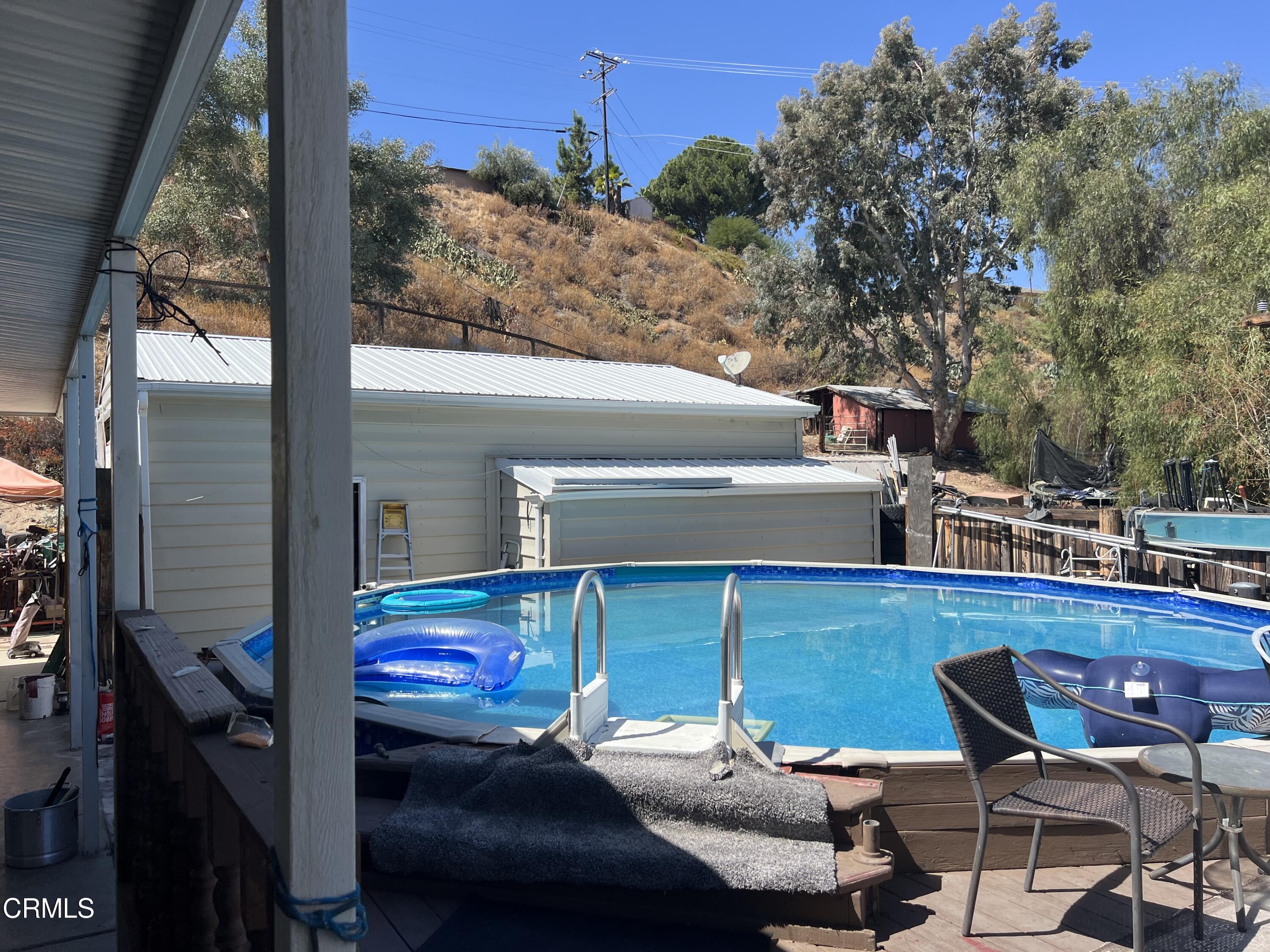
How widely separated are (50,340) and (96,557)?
49.6 inches

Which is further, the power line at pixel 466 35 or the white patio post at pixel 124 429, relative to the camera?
the power line at pixel 466 35

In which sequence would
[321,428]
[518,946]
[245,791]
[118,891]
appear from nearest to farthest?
[321,428], [245,791], [518,946], [118,891]

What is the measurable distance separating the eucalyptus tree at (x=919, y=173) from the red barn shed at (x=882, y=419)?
952 millimetres

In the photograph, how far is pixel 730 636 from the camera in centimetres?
330

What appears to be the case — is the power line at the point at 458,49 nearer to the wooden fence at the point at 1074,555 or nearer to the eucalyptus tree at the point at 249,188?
the eucalyptus tree at the point at 249,188

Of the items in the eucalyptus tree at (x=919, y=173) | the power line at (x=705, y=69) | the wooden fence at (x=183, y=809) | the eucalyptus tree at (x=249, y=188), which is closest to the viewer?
the wooden fence at (x=183, y=809)

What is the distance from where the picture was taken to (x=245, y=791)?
1.58 m

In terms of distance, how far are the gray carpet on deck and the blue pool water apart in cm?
932

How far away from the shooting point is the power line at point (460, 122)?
41.2 metres

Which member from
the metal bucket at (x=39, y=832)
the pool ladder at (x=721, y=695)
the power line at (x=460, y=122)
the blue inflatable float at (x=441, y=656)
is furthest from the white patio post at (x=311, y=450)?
the power line at (x=460, y=122)

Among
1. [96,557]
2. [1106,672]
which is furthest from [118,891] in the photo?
[1106,672]

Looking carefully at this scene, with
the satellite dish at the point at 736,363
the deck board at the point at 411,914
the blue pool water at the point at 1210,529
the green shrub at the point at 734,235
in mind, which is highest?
the green shrub at the point at 734,235

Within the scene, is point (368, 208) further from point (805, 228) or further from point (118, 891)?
point (118, 891)

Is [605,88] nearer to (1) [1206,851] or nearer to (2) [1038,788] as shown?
(2) [1038,788]
